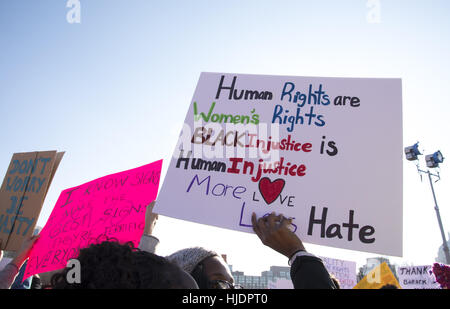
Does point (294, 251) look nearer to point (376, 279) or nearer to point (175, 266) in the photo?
point (175, 266)

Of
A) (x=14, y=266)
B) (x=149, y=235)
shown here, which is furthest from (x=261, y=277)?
(x=149, y=235)

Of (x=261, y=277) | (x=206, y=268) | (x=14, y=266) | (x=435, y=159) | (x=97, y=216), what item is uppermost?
(x=261, y=277)

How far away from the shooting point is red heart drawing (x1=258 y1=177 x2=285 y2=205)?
1953 mm

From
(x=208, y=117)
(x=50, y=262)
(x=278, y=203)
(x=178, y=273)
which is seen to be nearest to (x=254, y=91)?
(x=208, y=117)

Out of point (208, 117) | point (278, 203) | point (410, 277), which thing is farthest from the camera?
point (410, 277)

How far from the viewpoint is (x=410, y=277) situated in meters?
7.83

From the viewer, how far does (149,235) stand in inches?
94.0

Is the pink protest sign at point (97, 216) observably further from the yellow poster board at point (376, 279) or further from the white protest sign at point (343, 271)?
the white protest sign at point (343, 271)

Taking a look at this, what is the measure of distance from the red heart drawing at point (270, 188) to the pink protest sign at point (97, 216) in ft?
3.94

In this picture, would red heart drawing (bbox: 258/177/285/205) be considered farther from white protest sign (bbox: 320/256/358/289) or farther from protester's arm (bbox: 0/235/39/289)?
white protest sign (bbox: 320/256/358/289)

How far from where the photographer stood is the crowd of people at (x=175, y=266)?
875 mm

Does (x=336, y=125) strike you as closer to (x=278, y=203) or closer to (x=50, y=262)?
(x=278, y=203)

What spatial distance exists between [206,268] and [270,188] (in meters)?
0.63

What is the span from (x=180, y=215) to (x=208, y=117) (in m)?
0.77
